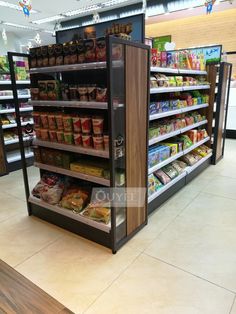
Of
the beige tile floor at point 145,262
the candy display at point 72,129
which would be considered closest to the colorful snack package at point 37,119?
the candy display at point 72,129

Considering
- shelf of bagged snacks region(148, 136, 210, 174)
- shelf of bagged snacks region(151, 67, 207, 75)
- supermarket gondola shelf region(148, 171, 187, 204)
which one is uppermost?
shelf of bagged snacks region(151, 67, 207, 75)

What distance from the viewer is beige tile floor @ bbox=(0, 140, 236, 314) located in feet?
5.39

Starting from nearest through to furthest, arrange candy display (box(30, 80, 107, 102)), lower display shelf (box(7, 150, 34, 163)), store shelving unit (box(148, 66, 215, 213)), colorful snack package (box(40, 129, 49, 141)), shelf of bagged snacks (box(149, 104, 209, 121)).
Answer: candy display (box(30, 80, 107, 102)), colorful snack package (box(40, 129, 49, 141)), shelf of bagged snacks (box(149, 104, 209, 121)), store shelving unit (box(148, 66, 215, 213)), lower display shelf (box(7, 150, 34, 163))

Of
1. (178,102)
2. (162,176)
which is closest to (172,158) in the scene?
(162,176)

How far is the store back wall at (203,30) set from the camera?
22.4 feet

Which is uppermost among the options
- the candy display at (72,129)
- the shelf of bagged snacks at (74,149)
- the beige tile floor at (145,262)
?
the candy display at (72,129)

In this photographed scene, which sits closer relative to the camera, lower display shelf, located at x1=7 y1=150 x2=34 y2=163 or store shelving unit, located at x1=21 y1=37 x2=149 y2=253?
store shelving unit, located at x1=21 y1=37 x2=149 y2=253

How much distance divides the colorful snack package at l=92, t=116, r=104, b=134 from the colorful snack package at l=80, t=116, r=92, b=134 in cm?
5

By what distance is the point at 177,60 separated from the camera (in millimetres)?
2965

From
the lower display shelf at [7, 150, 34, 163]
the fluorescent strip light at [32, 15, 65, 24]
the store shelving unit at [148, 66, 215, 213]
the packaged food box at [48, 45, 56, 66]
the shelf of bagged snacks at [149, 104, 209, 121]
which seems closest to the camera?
the packaged food box at [48, 45, 56, 66]

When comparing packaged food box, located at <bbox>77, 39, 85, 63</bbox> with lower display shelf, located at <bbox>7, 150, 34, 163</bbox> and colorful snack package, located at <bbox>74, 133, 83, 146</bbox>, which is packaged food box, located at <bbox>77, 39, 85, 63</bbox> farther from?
lower display shelf, located at <bbox>7, 150, 34, 163</bbox>

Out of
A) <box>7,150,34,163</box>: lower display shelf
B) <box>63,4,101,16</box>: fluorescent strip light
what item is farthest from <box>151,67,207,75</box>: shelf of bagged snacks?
<box>63,4,101,16</box>: fluorescent strip light

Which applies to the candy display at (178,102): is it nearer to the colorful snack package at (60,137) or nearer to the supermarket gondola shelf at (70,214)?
the colorful snack package at (60,137)

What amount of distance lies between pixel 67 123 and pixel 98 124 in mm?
350
